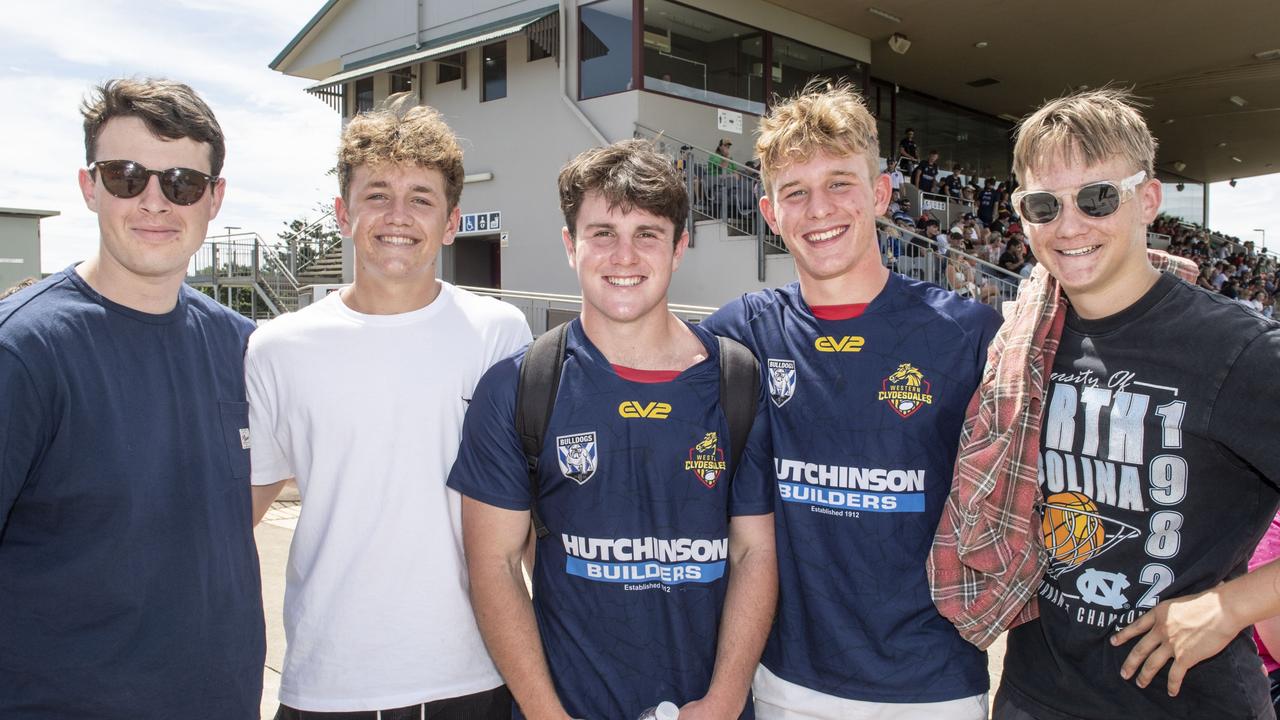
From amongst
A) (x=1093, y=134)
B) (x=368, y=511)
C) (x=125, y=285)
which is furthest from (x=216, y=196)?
(x=1093, y=134)

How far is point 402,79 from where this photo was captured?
65.2 ft

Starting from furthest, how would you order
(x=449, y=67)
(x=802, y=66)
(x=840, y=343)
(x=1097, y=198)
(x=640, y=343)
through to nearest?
(x=449, y=67) → (x=802, y=66) → (x=840, y=343) → (x=640, y=343) → (x=1097, y=198)

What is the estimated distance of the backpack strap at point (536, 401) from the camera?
7.70ft

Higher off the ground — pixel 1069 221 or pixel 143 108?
pixel 143 108

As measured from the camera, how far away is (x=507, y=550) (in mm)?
2377

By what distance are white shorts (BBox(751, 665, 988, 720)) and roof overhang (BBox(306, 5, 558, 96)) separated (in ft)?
51.0

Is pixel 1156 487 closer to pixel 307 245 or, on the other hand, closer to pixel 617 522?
pixel 617 522

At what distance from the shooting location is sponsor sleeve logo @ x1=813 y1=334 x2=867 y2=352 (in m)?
2.59

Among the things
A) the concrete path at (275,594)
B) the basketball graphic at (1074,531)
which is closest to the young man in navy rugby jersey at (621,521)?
the basketball graphic at (1074,531)

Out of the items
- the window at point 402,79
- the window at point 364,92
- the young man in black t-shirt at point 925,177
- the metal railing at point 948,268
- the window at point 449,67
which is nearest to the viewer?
the metal railing at point 948,268

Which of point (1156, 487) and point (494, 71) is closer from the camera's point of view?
point (1156, 487)

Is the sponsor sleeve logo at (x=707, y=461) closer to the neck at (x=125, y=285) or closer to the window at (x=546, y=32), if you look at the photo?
the neck at (x=125, y=285)

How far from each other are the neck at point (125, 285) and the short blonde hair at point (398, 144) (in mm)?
720

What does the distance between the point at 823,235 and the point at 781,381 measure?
1.57 ft
